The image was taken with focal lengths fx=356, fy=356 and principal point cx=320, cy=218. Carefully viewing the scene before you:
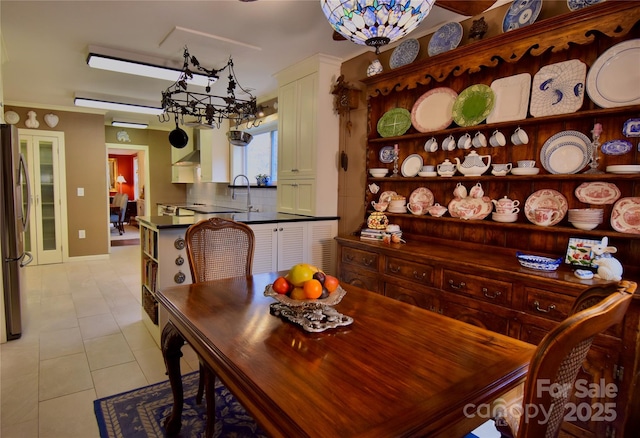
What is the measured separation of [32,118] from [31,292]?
9.35ft

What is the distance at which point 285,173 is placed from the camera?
4.01m

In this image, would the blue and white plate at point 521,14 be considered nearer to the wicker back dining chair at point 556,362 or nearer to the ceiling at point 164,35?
the ceiling at point 164,35

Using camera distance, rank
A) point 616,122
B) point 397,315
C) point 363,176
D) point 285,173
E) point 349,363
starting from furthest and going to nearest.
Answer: point 285,173 → point 363,176 → point 616,122 → point 397,315 → point 349,363

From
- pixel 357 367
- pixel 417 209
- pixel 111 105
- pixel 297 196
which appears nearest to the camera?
pixel 357 367

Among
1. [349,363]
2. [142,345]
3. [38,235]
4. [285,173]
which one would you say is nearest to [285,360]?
[349,363]

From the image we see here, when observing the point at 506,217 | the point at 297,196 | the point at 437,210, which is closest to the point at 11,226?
the point at 297,196

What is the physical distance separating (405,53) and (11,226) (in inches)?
133

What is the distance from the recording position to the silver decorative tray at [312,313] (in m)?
1.29

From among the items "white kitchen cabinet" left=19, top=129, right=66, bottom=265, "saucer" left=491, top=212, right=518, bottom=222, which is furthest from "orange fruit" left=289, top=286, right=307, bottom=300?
"white kitchen cabinet" left=19, top=129, right=66, bottom=265

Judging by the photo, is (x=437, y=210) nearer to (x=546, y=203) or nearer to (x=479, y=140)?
(x=479, y=140)

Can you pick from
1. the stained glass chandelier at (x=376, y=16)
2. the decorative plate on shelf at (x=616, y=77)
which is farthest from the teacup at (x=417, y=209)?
the stained glass chandelier at (x=376, y=16)

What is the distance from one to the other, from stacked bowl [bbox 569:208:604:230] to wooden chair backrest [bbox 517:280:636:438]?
4.91 feet

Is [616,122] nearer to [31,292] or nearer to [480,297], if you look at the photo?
[480,297]

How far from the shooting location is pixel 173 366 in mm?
1762
